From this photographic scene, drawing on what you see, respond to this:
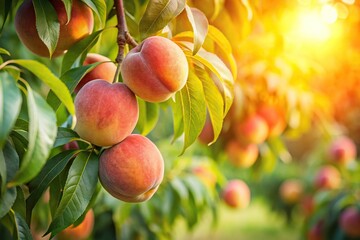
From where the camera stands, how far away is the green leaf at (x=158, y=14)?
63 cm

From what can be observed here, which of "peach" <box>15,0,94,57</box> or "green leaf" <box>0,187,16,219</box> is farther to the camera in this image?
"peach" <box>15,0,94,57</box>

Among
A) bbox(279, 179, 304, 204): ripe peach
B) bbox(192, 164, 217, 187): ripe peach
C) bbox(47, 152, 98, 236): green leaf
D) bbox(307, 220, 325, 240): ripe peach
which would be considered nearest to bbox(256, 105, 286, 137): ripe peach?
bbox(192, 164, 217, 187): ripe peach

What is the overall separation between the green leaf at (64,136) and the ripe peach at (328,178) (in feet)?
6.16

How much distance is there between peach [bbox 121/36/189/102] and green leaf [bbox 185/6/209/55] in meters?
0.03

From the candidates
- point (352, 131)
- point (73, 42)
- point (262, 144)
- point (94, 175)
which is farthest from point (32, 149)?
point (352, 131)

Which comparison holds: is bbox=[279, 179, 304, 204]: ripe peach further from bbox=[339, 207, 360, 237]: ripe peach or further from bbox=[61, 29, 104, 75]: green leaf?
bbox=[61, 29, 104, 75]: green leaf

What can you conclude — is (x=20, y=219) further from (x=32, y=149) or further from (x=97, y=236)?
(x=97, y=236)

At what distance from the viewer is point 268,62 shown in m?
1.55

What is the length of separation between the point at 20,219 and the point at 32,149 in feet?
0.68

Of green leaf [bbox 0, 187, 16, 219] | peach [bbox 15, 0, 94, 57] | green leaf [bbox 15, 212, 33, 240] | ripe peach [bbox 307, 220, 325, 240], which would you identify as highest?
peach [bbox 15, 0, 94, 57]

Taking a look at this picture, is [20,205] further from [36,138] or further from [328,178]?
[328,178]

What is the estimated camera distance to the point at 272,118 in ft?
4.84

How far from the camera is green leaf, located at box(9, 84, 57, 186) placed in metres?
0.45

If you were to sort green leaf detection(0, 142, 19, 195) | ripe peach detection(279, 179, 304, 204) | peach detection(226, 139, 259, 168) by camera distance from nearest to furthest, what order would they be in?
green leaf detection(0, 142, 19, 195)
peach detection(226, 139, 259, 168)
ripe peach detection(279, 179, 304, 204)
